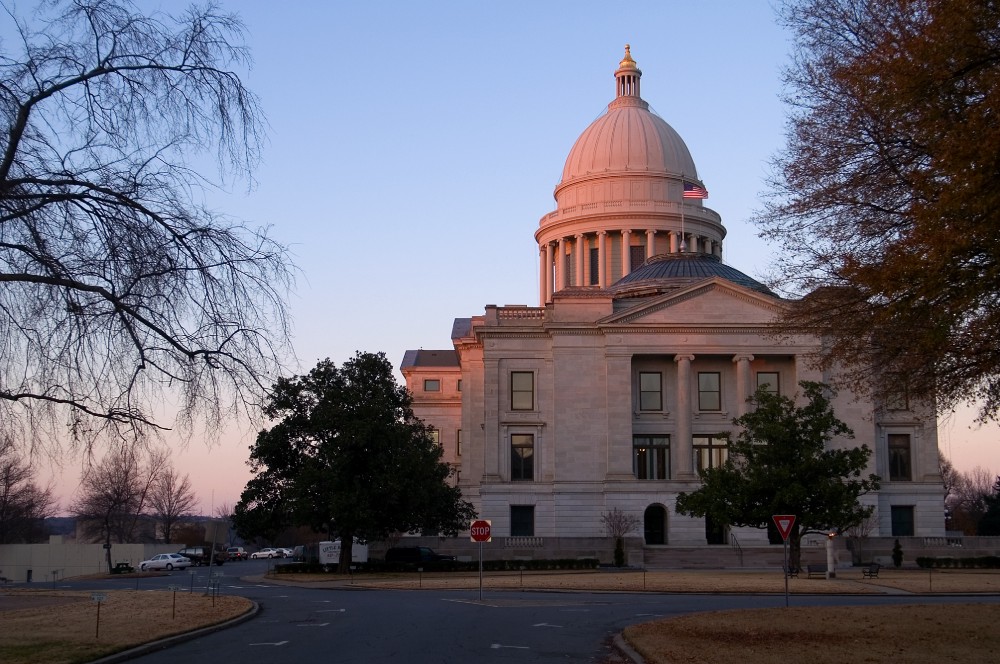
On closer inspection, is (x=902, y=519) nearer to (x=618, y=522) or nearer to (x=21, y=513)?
(x=618, y=522)

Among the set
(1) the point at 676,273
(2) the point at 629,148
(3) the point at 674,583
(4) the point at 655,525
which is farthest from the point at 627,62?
(3) the point at 674,583

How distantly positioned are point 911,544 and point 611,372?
20.7 m

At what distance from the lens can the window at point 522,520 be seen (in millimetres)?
73125

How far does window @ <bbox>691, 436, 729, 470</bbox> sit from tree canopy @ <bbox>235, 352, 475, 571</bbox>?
20.6m

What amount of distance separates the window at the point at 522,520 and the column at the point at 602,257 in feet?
104

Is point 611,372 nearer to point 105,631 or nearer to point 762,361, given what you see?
point 762,361

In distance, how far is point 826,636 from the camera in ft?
72.5

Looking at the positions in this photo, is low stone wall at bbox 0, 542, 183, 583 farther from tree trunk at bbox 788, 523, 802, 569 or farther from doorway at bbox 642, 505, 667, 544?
tree trunk at bbox 788, 523, 802, 569

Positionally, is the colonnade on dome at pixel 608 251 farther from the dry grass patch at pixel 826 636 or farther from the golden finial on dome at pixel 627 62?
the dry grass patch at pixel 826 636

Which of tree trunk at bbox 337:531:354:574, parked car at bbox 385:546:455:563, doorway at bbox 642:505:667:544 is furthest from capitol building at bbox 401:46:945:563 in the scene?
tree trunk at bbox 337:531:354:574

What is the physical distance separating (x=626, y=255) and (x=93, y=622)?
77302 millimetres

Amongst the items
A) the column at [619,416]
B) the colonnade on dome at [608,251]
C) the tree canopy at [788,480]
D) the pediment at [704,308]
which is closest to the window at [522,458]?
the column at [619,416]

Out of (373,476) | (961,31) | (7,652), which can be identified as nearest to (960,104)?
(961,31)

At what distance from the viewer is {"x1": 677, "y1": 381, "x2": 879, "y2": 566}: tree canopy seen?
50169mm
